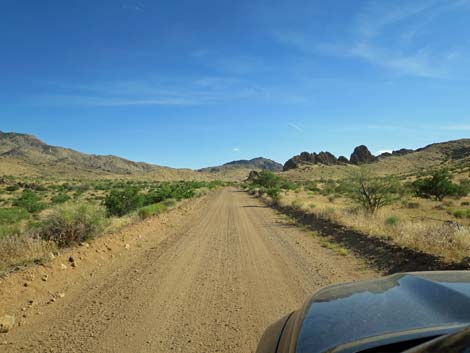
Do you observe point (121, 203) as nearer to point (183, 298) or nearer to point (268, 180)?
point (183, 298)

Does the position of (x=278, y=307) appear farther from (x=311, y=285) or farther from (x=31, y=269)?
(x=31, y=269)

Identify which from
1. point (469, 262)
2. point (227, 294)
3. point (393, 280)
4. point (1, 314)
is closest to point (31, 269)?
point (1, 314)

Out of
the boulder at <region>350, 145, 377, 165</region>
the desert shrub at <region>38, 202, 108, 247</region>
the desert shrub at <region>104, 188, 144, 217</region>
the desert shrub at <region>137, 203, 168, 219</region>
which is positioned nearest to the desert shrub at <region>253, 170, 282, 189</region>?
the desert shrub at <region>104, 188, 144, 217</region>

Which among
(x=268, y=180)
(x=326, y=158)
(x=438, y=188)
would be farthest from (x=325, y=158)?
(x=438, y=188)

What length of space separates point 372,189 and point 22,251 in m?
17.6

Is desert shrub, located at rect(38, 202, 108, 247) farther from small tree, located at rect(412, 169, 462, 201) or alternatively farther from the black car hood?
small tree, located at rect(412, 169, 462, 201)

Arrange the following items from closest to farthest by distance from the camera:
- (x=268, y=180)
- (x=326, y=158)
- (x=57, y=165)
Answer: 1. (x=268, y=180)
2. (x=57, y=165)
3. (x=326, y=158)

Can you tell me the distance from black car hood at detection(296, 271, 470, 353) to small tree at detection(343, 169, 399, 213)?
18.1 meters

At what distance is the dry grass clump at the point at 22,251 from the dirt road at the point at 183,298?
169cm

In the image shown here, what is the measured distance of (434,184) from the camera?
104 ft

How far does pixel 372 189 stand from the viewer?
19.8 metres

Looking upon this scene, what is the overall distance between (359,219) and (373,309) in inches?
508

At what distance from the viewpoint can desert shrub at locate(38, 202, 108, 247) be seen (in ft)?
33.8

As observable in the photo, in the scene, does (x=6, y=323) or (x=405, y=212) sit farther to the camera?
(x=405, y=212)
